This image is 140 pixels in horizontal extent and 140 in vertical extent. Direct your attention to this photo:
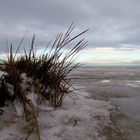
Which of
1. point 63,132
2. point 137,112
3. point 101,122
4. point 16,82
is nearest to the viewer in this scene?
point 63,132

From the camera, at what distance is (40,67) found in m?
3.39

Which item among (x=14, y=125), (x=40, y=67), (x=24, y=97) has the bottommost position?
(x=14, y=125)

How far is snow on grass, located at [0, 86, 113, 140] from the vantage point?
2627 millimetres

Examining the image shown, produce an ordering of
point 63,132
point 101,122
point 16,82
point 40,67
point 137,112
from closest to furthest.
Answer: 1. point 63,132
2. point 16,82
3. point 101,122
4. point 40,67
5. point 137,112

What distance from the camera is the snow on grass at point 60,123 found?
263 cm

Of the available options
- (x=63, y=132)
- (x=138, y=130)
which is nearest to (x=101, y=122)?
(x=138, y=130)

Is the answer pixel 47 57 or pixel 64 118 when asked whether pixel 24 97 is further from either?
pixel 47 57

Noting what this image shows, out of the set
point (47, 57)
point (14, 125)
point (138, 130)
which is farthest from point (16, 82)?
point (138, 130)

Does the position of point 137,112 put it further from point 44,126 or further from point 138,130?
point 44,126

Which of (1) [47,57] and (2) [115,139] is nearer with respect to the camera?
(2) [115,139]

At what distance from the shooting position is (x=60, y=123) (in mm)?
2930

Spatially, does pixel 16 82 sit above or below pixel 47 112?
above

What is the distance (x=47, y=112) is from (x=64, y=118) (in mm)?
230

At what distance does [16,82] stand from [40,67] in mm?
505
